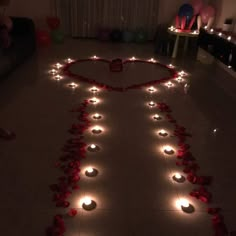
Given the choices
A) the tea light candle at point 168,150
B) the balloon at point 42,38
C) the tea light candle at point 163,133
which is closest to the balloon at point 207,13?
the balloon at point 42,38

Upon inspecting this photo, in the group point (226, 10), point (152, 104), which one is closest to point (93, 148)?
point (152, 104)

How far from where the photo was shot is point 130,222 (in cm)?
157

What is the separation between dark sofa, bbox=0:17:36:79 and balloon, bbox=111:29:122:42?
176 centimetres

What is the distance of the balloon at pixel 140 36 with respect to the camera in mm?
5543

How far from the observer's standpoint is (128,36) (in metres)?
5.59

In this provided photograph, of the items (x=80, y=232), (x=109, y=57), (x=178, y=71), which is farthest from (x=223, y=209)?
(x=109, y=57)

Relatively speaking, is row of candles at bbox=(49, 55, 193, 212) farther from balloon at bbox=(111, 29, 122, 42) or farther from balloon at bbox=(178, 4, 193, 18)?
balloon at bbox=(111, 29, 122, 42)

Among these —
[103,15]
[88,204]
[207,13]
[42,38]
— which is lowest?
[88,204]

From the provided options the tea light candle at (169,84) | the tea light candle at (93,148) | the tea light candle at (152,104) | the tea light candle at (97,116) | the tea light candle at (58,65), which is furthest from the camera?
the tea light candle at (58,65)

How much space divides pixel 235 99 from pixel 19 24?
3511 mm

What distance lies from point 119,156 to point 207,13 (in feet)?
11.6

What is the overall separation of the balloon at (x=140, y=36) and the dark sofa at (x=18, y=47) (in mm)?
2179

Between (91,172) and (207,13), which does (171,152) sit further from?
(207,13)

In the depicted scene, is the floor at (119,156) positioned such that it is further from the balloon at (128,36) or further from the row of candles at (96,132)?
the balloon at (128,36)
